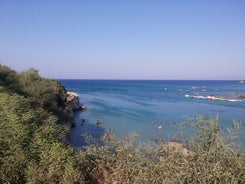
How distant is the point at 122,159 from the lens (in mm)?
7617

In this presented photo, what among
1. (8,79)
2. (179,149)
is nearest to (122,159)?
(179,149)

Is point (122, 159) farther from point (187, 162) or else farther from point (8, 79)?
point (8, 79)

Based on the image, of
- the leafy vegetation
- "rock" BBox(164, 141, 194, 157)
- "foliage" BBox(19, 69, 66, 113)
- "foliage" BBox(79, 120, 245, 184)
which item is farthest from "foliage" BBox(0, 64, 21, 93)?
"rock" BBox(164, 141, 194, 157)

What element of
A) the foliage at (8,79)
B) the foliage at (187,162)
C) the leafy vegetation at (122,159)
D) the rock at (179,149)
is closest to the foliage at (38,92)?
the foliage at (8,79)

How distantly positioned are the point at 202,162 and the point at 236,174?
0.73 m

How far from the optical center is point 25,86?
2811 centimetres

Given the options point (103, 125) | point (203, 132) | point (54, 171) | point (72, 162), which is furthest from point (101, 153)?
point (103, 125)

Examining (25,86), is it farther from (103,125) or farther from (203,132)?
(203,132)

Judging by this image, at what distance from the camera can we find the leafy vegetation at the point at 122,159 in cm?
535

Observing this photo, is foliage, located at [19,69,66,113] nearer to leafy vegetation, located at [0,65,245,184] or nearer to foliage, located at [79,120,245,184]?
leafy vegetation, located at [0,65,245,184]

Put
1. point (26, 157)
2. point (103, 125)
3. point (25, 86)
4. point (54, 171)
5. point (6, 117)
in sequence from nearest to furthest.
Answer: point (54, 171), point (26, 157), point (6, 117), point (25, 86), point (103, 125)

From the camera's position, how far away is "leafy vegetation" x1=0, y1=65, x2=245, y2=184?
5352 mm

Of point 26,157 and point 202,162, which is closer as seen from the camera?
point 202,162

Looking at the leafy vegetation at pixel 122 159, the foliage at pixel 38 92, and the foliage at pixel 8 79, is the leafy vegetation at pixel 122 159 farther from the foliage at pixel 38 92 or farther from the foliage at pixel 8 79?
the foliage at pixel 8 79
